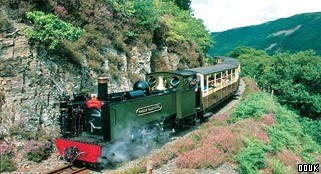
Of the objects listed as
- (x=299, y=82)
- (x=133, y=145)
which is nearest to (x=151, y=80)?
(x=133, y=145)

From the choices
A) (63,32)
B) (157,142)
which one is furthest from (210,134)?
(63,32)

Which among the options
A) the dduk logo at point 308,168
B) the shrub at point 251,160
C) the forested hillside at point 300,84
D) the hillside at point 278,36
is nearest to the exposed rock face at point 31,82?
the shrub at point 251,160

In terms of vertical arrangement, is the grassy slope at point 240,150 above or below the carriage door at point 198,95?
below

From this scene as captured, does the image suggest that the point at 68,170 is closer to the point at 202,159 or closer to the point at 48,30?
the point at 202,159

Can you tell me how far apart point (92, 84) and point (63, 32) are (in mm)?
3115

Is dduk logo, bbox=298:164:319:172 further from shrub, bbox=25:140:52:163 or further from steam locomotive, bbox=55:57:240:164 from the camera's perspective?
shrub, bbox=25:140:52:163

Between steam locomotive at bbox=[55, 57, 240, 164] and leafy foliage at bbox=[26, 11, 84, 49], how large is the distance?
260 cm

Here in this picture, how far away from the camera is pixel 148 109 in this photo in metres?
13.1

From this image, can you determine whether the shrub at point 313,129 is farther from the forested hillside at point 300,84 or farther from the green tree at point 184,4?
the green tree at point 184,4

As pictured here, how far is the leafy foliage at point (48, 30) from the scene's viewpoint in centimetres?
1306

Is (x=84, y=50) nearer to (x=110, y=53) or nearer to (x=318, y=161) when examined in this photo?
(x=110, y=53)

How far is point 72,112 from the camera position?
39.0 ft

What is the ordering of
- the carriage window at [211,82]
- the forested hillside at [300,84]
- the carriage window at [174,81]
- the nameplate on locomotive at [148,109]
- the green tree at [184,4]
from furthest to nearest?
the green tree at [184,4]
the forested hillside at [300,84]
the carriage window at [211,82]
the carriage window at [174,81]
the nameplate on locomotive at [148,109]

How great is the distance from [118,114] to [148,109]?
6.56 ft
